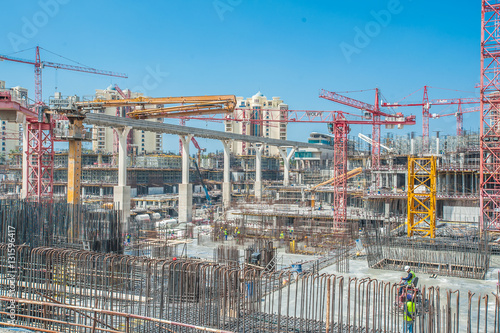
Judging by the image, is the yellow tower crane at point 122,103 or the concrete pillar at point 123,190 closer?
the yellow tower crane at point 122,103

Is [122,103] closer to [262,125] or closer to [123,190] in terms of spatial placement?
[123,190]

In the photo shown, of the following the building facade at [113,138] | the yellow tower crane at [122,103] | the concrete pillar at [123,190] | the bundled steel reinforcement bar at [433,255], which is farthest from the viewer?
the building facade at [113,138]

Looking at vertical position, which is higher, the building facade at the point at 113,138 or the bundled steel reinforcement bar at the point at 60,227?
the building facade at the point at 113,138

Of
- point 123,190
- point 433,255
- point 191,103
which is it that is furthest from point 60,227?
point 123,190

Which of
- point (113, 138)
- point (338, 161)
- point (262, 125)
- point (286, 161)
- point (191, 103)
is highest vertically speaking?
point (262, 125)

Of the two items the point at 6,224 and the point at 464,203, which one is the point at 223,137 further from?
the point at 6,224

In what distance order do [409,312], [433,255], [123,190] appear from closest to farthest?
[409,312], [433,255], [123,190]

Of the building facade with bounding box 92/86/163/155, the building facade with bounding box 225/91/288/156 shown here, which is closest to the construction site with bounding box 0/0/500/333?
the building facade with bounding box 92/86/163/155

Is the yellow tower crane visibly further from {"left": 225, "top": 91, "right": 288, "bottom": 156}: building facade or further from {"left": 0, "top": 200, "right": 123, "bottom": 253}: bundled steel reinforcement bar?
{"left": 225, "top": 91, "right": 288, "bottom": 156}: building facade

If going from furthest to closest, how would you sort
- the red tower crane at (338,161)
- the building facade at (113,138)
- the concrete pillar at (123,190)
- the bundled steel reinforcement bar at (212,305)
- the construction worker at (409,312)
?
1. the building facade at (113,138)
2. the concrete pillar at (123,190)
3. the red tower crane at (338,161)
4. the bundled steel reinforcement bar at (212,305)
5. the construction worker at (409,312)

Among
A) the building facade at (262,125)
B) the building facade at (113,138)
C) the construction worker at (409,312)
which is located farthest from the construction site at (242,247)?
the building facade at (262,125)

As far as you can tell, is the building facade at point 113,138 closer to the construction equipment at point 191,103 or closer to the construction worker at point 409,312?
the construction equipment at point 191,103

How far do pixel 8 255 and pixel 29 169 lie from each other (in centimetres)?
2031

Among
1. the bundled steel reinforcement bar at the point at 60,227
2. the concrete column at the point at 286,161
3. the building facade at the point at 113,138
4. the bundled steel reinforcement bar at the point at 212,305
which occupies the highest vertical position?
the building facade at the point at 113,138
